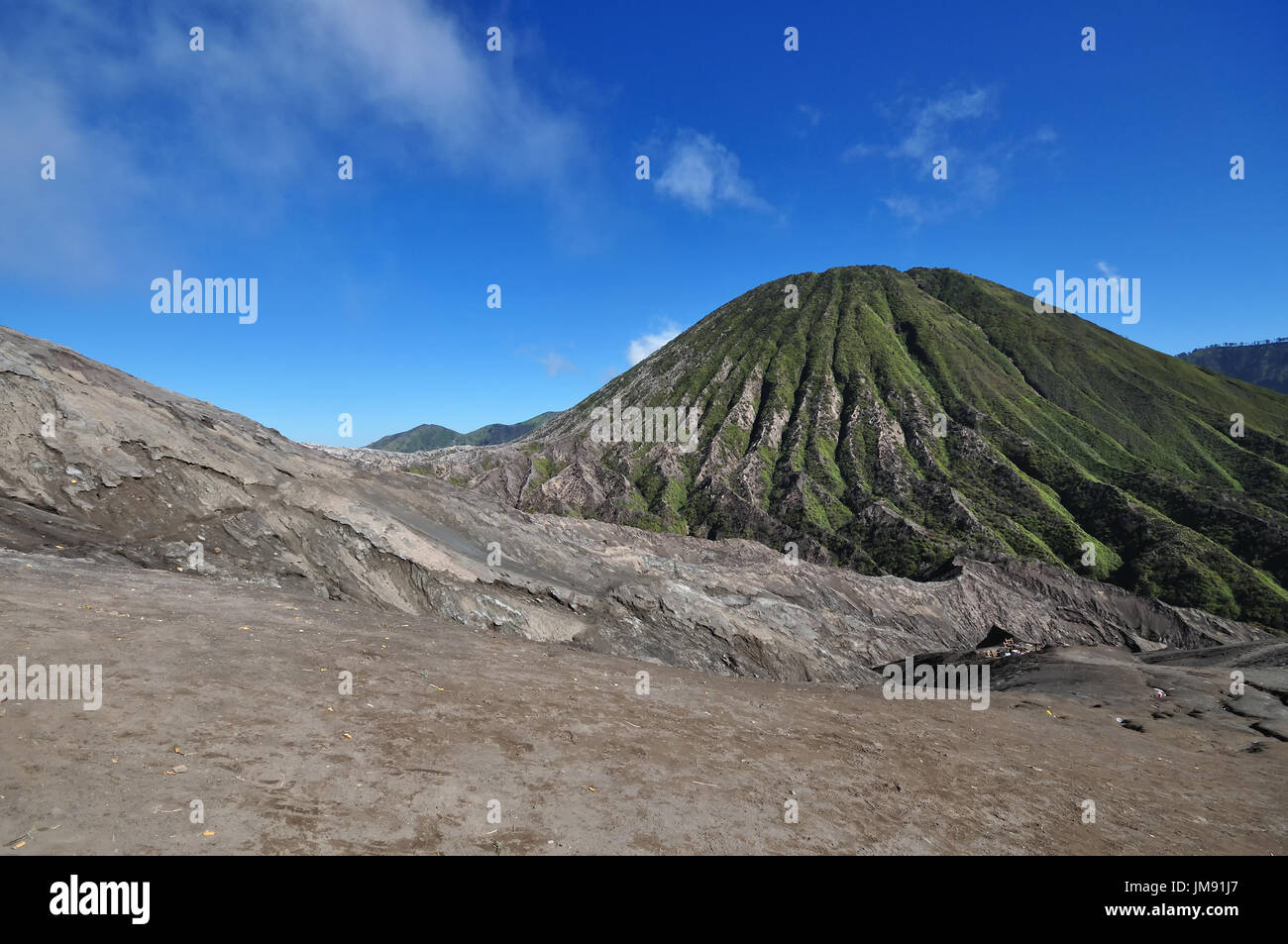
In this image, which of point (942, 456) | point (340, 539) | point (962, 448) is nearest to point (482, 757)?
point (340, 539)

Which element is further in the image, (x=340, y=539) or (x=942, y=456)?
(x=942, y=456)

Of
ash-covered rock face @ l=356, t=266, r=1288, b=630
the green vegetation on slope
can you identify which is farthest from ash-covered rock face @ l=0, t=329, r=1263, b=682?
ash-covered rock face @ l=356, t=266, r=1288, b=630

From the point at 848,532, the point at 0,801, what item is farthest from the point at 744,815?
the point at 848,532

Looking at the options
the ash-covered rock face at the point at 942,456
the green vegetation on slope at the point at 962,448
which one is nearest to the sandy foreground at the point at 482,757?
the green vegetation on slope at the point at 962,448

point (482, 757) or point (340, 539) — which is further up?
point (340, 539)

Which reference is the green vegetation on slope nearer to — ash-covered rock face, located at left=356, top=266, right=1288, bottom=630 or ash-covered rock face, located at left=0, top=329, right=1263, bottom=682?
ash-covered rock face, located at left=356, top=266, right=1288, bottom=630

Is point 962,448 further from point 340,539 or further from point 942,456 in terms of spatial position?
point 340,539

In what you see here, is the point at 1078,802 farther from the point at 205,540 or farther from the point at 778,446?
the point at 778,446
